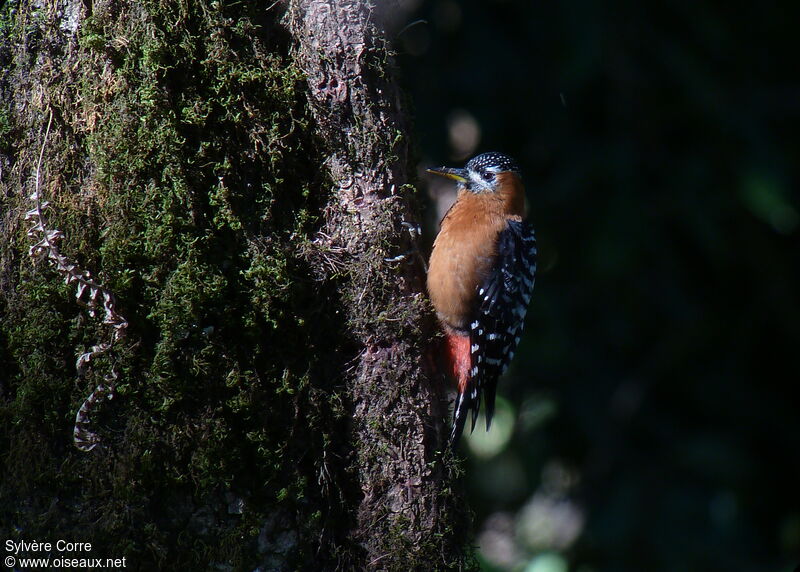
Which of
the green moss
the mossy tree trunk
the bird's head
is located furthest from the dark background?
the green moss

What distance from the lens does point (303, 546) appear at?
257 cm

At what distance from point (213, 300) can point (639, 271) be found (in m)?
3.49

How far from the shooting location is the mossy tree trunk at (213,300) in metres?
2.43

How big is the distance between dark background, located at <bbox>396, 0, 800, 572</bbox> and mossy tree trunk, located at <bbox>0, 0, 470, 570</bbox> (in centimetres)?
229

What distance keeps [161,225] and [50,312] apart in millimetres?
434

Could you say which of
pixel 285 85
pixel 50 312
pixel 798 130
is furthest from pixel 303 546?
pixel 798 130

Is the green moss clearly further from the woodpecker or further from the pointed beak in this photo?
the pointed beak

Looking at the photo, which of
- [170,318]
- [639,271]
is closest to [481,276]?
[170,318]

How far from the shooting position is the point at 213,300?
251cm

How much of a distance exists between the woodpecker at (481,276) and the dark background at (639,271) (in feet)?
3.43

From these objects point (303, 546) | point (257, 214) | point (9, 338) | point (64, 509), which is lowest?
point (303, 546)

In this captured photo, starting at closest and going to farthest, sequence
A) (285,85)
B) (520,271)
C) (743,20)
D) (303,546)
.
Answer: (303,546) → (285,85) → (520,271) → (743,20)

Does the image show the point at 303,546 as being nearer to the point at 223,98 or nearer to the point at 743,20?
the point at 223,98

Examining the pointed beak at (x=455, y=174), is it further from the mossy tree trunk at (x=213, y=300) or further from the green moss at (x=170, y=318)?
the green moss at (x=170, y=318)
